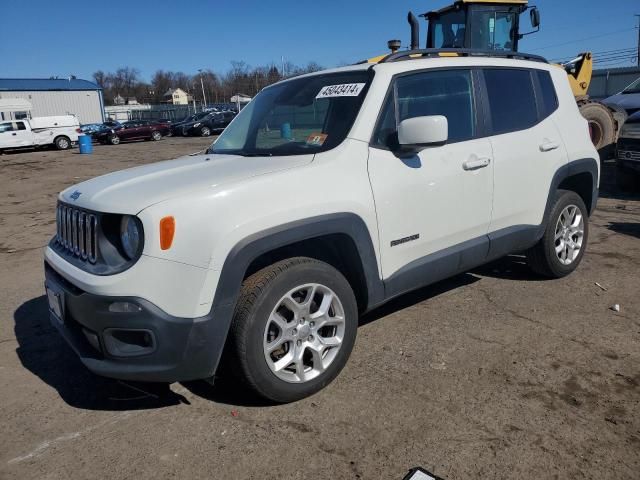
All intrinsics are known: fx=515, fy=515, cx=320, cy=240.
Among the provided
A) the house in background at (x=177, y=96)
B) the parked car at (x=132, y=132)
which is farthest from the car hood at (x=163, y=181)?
the house in background at (x=177, y=96)

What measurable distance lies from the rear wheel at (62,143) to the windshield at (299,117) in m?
28.6

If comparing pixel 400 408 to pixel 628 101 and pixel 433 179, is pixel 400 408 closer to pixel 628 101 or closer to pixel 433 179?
pixel 433 179

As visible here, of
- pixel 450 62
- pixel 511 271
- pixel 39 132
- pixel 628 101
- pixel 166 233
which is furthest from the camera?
pixel 39 132

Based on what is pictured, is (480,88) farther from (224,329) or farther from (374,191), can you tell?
(224,329)

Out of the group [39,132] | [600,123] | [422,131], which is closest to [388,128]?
[422,131]

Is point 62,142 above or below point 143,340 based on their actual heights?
above

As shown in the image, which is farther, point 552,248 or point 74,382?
point 552,248

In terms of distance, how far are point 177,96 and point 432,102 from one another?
11791 cm

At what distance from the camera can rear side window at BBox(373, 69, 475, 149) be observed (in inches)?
127

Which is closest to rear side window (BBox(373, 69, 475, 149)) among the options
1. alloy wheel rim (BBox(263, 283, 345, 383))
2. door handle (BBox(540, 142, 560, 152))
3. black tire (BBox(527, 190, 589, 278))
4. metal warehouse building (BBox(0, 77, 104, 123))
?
door handle (BBox(540, 142, 560, 152))

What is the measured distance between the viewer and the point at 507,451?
8.00 ft

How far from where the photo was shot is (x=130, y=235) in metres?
2.51

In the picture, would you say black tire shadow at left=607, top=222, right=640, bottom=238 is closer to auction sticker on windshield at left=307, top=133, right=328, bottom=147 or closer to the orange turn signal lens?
auction sticker on windshield at left=307, top=133, right=328, bottom=147

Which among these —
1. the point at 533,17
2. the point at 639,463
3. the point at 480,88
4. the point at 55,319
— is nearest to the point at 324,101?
the point at 480,88
